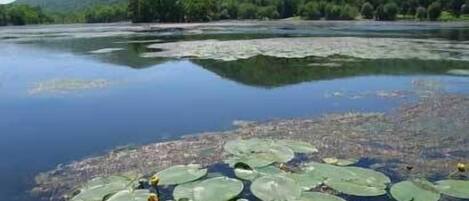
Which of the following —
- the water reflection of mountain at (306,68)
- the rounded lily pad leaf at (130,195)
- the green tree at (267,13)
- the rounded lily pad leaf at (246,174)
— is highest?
the rounded lily pad leaf at (130,195)

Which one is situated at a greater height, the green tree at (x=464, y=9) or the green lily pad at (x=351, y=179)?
the green lily pad at (x=351, y=179)

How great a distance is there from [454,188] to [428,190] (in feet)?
1.21

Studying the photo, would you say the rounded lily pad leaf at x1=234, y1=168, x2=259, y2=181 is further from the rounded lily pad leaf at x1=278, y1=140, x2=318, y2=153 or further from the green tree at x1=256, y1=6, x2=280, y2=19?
the green tree at x1=256, y1=6, x2=280, y2=19

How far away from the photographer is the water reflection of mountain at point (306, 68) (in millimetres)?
14543

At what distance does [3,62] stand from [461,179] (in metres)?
19.5

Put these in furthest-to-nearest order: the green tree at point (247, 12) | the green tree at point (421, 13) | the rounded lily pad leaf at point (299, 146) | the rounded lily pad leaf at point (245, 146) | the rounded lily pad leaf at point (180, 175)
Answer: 1. the green tree at point (247, 12)
2. the green tree at point (421, 13)
3. the rounded lily pad leaf at point (299, 146)
4. the rounded lily pad leaf at point (245, 146)
5. the rounded lily pad leaf at point (180, 175)

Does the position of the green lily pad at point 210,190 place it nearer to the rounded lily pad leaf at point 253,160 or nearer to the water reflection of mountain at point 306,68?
the rounded lily pad leaf at point 253,160

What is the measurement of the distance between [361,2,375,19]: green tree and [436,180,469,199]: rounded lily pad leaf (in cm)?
8751

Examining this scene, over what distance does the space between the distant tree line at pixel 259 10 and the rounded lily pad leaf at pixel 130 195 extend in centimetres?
8135

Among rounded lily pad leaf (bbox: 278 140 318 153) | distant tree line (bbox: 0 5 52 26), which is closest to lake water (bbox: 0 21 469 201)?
rounded lily pad leaf (bbox: 278 140 318 153)

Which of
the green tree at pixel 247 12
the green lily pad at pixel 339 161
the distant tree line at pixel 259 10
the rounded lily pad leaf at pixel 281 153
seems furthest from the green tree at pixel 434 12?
the rounded lily pad leaf at pixel 281 153

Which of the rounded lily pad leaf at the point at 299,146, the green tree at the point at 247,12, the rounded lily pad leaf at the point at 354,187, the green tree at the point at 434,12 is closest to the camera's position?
the rounded lily pad leaf at the point at 354,187

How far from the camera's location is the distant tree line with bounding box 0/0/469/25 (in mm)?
83938

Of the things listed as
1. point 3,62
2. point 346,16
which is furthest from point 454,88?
point 346,16
